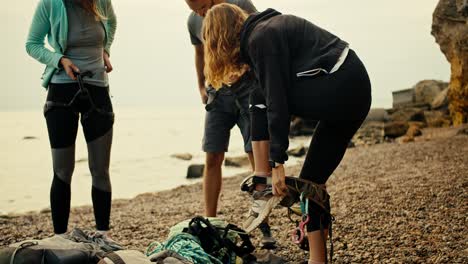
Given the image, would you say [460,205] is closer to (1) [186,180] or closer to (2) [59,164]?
(2) [59,164]

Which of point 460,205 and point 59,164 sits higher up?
point 59,164

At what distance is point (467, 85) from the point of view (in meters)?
15.9

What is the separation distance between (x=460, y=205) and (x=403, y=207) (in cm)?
55

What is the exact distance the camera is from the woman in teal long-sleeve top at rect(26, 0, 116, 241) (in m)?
3.73

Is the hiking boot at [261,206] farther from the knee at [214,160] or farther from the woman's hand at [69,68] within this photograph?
the woman's hand at [69,68]

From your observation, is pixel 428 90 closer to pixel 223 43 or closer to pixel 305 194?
pixel 305 194

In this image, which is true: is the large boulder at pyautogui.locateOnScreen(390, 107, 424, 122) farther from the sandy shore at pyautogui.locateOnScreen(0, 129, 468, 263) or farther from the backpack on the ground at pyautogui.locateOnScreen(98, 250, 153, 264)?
the backpack on the ground at pyautogui.locateOnScreen(98, 250, 153, 264)

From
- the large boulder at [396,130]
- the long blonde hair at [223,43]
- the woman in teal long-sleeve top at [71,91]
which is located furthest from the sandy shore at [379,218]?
the large boulder at [396,130]

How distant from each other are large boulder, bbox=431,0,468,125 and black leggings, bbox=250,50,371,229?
14179mm

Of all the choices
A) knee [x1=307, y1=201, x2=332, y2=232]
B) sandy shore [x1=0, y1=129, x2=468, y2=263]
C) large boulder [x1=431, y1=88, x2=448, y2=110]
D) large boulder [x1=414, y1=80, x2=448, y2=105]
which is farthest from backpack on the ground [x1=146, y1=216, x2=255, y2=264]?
large boulder [x1=414, y1=80, x2=448, y2=105]

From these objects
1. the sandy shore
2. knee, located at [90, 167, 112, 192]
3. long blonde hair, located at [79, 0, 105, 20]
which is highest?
long blonde hair, located at [79, 0, 105, 20]

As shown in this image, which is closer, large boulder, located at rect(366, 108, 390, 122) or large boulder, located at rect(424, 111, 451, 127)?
large boulder, located at rect(424, 111, 451, 127)

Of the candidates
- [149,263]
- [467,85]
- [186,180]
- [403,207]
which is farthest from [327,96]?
[467,85]

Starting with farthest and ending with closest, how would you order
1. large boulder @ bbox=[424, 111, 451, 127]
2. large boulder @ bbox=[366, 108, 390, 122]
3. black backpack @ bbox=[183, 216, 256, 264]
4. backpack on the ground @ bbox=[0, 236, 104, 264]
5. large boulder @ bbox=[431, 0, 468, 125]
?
large boulder @ bbox=[366, 108, 390, 122] < large boulder @ bbox=[424, 111, 451, 127] < large boulder @ bbox=[431, 0, 468, 125] < black backpack @ bbox=[183, 216, 256, 264] < backpack on the ground @ bbox=[0, 236, 104, 264]
